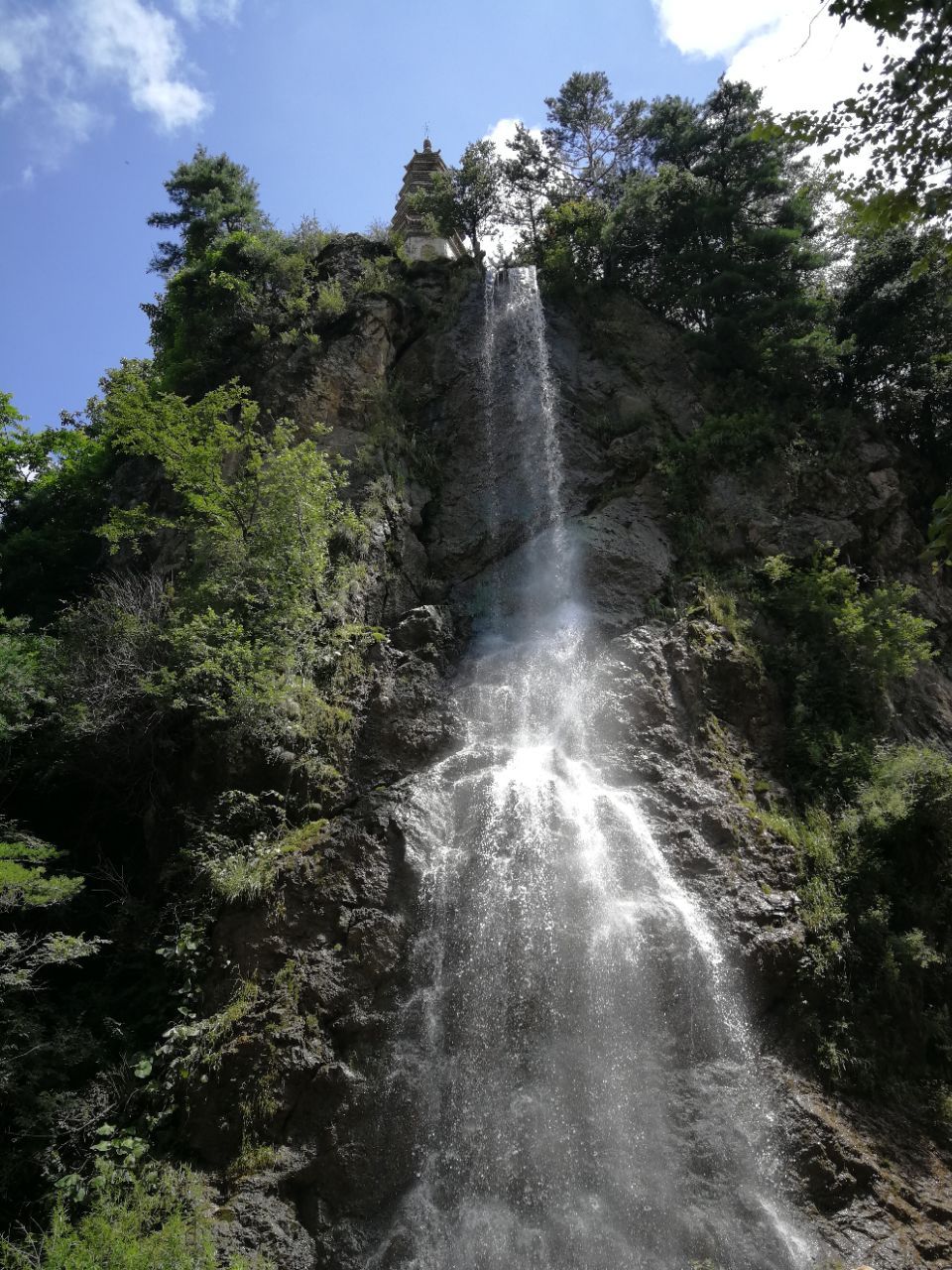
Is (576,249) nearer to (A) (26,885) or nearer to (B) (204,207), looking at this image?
(B) (204,207)

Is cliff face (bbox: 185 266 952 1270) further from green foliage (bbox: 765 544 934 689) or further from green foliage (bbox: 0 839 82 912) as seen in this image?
green foliage (bbox: 0 839 82 912)

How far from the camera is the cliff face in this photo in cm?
702

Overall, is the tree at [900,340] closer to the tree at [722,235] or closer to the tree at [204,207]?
the tree at [722,235]

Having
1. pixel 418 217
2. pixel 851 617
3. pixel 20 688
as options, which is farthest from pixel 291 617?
pixel 418 217

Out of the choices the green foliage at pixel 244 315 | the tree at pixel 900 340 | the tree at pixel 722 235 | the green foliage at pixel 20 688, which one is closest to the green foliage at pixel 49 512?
the green foliage at pixel 244 315

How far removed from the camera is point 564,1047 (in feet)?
24.6

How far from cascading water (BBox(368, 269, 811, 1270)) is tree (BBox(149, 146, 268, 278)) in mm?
15634

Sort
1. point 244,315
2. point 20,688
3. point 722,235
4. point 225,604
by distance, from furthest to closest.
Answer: point 722,235
point 244,315
point 225,604
point 20,688

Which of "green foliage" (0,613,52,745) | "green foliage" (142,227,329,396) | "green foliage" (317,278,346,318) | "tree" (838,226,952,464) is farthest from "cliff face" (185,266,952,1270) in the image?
"green foliage" (0,613,52,745)

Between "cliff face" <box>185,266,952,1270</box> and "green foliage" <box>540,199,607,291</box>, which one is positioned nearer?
"cliff face" <box>185,266,952,1270</box>

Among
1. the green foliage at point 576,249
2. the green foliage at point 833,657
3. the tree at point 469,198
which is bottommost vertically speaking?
the green foliage at point 833,657

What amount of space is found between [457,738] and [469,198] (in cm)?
1705

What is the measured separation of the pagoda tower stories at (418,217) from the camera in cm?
2969

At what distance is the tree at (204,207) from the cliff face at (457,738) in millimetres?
4843
